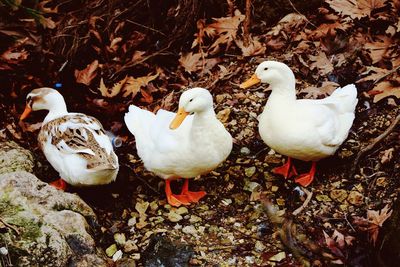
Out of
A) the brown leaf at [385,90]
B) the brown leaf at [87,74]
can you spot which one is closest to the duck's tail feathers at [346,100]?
the brown leaf at [385,90]

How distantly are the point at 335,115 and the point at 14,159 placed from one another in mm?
2387

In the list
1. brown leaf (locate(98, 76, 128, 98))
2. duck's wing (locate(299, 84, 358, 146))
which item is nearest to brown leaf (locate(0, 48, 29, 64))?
brown leaf (locate(98, 76, 128, 98))

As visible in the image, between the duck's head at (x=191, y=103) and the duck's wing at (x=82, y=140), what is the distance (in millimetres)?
552

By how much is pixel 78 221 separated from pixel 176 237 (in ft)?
2.24

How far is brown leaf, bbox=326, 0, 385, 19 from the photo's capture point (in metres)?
5.41

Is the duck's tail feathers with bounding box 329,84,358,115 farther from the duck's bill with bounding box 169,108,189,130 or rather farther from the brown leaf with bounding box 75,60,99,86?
the brown leaf with bounding box 75,60,99,86

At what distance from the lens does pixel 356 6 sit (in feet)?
18.0

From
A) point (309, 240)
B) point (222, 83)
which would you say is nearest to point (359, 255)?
point (309, 240)

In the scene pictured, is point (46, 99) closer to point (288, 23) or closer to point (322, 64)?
point (322, 64)

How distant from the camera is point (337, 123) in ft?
14.7

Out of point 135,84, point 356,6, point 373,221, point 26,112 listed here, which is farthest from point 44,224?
point 356,6

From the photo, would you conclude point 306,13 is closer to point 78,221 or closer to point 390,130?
point 390,130

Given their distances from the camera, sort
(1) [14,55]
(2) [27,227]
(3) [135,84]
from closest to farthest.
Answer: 1. (2) [27,227]
2. (1) [14,55]
3. (3) [135,84]

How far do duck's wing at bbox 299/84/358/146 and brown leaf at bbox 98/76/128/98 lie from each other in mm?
1829
